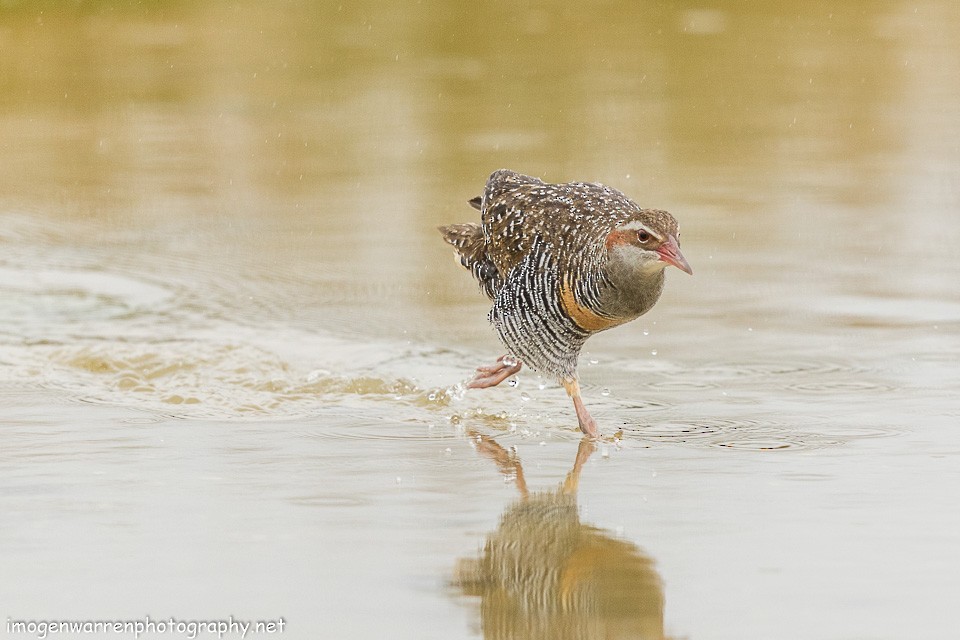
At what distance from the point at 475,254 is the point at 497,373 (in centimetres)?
64

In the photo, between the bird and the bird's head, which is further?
the bird

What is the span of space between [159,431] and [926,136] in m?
8.69

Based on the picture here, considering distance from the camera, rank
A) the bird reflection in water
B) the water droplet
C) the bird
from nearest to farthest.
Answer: the bird reflection in water → the bird → the water droplet

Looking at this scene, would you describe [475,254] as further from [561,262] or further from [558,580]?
[558,580]

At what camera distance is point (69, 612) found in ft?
17.3

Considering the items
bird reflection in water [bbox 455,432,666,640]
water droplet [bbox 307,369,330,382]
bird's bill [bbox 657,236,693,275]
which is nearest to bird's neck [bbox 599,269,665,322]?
bird's bill [bbox 657,236,693,275]

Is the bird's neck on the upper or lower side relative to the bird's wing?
lower

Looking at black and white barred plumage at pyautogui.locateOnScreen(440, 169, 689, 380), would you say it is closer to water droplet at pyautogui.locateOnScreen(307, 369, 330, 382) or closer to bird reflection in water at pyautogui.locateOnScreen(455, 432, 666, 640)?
water droplet at pyautogui.locateOnScreen(307, 369, 330, 382)

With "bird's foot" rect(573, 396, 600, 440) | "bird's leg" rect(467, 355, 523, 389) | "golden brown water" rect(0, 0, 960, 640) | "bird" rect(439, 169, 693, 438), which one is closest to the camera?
"golden brown water" rect(0, 0, 960, 640)

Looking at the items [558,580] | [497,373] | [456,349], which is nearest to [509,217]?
[497,373]

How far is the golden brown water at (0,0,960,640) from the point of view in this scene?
5.59m

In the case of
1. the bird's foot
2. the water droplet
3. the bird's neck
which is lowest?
the bird's foot

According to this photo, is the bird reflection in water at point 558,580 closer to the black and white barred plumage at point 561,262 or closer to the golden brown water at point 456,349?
the golden brown water at point 456,349

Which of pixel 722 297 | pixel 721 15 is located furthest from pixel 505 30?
pixel 722 297
